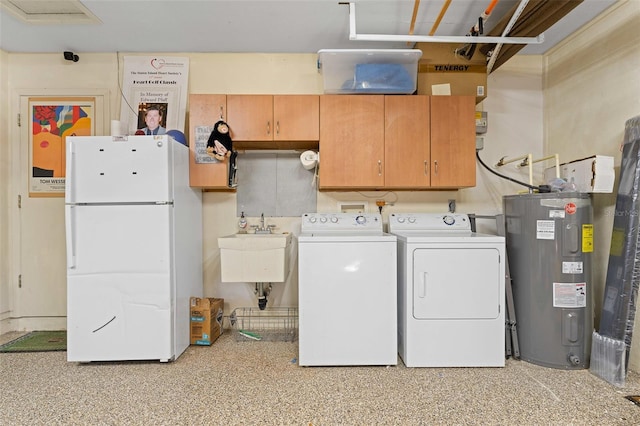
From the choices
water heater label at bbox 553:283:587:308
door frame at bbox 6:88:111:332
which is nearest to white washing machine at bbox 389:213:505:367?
water heater label at bbox 553:283:587:308

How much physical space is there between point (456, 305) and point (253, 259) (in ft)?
4.96

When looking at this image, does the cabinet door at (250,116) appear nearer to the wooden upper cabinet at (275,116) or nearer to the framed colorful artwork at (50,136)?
the wooden upper cabinet at (275,116)

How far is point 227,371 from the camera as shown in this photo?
221cm

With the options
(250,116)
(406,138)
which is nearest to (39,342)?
(250,116)

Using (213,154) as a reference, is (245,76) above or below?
above

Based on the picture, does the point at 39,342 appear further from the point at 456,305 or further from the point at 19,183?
the point at 456,305

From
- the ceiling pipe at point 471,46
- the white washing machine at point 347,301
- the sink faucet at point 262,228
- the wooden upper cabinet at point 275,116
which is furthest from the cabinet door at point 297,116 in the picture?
→ the ceiling pipe at point 471,46

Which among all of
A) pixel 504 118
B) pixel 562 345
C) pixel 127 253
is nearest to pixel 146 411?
pixel 127 253

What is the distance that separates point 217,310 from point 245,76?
7.17 feet

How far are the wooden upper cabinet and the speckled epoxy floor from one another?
178 centimetres

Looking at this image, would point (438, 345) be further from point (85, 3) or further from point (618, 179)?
point (85, 3)

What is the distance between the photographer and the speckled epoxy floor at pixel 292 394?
1711mm

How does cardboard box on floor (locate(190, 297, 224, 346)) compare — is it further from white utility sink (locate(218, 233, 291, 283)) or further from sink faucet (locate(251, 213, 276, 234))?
sink faucet (locate(251, 213, 276, 234))

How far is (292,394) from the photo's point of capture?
1925 millimetres
